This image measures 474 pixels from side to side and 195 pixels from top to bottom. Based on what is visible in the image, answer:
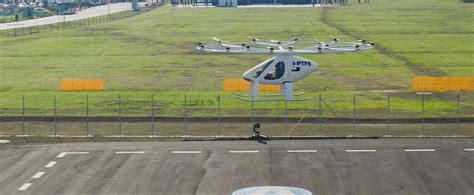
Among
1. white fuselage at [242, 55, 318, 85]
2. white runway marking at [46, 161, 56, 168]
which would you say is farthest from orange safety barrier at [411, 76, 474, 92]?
white runway marking at [46, 161, 56, 168]

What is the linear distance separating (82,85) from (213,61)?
78.5 feet

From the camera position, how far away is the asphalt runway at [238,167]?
4123 cm

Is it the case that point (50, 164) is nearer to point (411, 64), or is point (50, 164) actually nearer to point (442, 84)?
point (442, 84)

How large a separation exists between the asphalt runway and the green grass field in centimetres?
1102

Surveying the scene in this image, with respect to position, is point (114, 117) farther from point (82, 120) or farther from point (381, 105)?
point (381, 105)

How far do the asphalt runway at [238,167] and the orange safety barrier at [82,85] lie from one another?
23.2 m

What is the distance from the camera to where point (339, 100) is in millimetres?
67250

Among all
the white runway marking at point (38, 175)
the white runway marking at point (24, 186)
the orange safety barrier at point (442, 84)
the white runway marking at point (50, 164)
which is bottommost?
the white runway marking at point (24, 186)

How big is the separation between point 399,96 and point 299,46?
115 feet

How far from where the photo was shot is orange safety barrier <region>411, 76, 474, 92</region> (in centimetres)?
7250

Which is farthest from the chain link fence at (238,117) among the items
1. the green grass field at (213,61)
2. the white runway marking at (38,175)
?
the white runway marking at (38,175)

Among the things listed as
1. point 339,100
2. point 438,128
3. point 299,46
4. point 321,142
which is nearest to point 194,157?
point 321,142

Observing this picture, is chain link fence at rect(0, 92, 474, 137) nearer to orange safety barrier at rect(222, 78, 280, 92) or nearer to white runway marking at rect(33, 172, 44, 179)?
orange safety barrier at rect(222, 78, 280, 92)

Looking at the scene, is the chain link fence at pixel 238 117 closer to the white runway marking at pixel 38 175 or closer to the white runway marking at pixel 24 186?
the white runway marking at pixel 38 175
